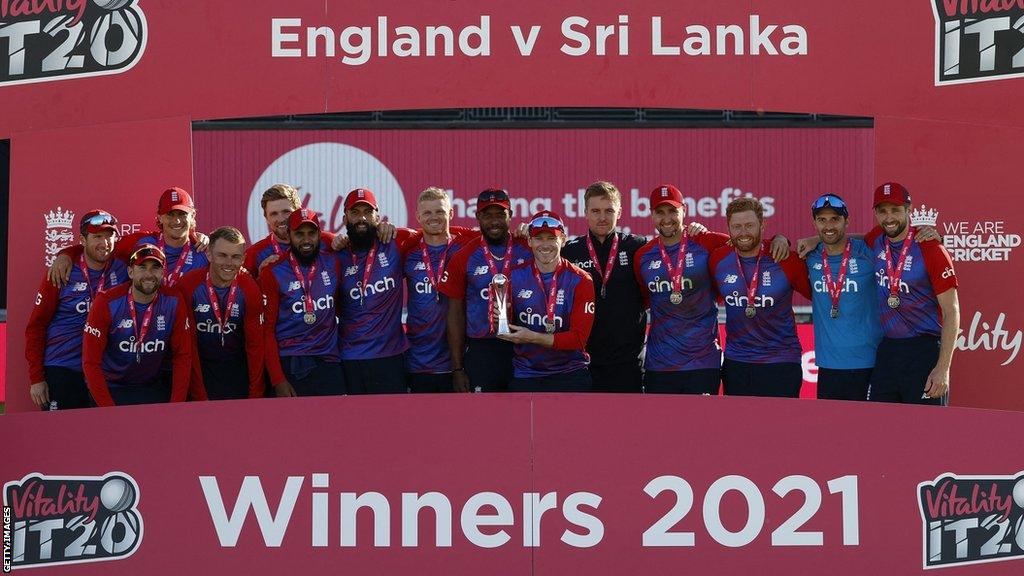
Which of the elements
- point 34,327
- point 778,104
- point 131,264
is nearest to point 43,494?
point 131,264

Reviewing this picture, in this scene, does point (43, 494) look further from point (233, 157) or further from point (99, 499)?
point (233, 157)

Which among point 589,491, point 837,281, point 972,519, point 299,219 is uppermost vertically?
point 299,219

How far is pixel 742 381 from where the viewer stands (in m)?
6.68

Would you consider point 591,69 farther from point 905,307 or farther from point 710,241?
point 905,307

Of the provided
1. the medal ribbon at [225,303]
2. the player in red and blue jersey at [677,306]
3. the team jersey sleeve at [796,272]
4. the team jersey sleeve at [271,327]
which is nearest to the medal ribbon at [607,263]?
the player in red and blue jersey at [677,306]

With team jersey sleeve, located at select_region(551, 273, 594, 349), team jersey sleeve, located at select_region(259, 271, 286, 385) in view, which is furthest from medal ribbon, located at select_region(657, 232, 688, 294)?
team jersey sleeve, located at select_region(259, 271, 286, 385)

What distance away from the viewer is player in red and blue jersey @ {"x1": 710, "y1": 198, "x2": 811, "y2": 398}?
21.6ft

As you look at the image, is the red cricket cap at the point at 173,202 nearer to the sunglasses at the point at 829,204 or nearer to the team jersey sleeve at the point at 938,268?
the sunglasses at the point at 829,204

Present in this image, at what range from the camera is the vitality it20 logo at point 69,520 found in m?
5.10

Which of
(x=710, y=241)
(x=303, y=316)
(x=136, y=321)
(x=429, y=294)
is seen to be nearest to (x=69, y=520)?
(x=136, y=321)

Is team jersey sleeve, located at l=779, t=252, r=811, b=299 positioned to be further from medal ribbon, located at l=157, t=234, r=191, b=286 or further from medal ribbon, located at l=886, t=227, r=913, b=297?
medal ribbon, located at l=157, t=234, r=191, b=286

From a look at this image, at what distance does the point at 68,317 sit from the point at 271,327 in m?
1.29

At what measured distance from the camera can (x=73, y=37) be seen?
7.03m

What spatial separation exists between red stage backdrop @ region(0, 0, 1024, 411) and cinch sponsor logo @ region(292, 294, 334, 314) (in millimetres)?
1172
